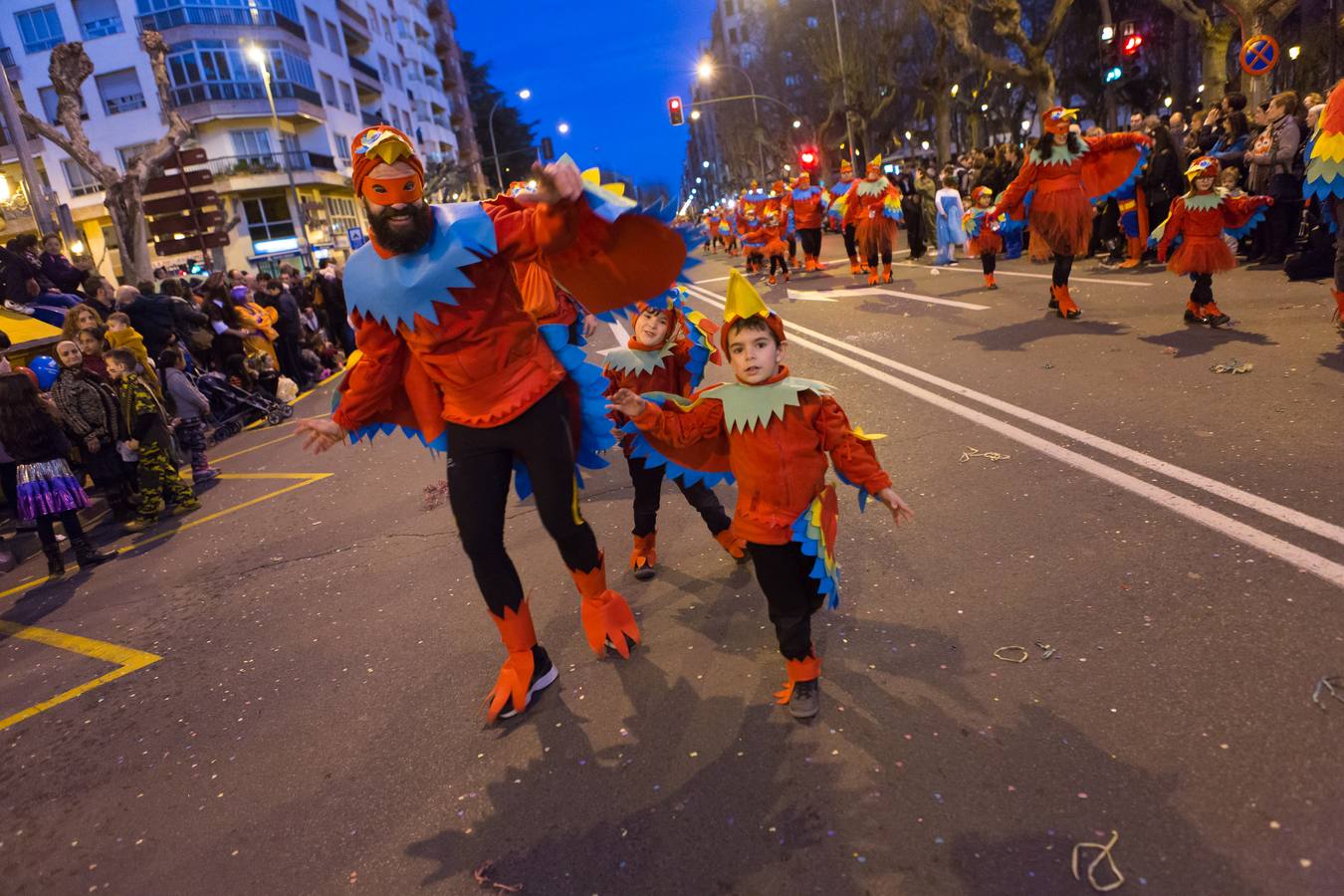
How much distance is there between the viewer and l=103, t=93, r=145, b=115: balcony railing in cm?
4041

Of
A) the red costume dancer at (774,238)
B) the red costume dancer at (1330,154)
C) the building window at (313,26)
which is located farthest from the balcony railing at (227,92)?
the red costume dancer at (1330,154)

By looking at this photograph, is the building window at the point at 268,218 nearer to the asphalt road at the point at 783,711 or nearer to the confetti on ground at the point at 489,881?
the asphalt road at the point at 783,711

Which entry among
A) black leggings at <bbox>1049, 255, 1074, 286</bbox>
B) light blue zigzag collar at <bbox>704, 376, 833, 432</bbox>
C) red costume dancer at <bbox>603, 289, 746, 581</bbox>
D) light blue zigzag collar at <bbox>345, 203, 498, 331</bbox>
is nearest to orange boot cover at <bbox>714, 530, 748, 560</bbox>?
red costume dancer at <bbox>603, 289, 746, 581</bbox>

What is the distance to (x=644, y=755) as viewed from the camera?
10.0ft

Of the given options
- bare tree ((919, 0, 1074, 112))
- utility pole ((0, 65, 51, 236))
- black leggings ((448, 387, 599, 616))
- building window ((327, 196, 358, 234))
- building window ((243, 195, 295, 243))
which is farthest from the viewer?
building window ((327, 196, 358, 234))

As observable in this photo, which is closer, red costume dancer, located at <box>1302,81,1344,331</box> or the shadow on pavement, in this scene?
red costume dancer, located at <box>1302,81,1344,331</box>

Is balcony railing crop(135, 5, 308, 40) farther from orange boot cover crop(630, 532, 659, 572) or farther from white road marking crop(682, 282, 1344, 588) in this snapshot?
orange boot cover crop(630, 532, 659, 572)

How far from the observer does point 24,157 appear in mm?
13539

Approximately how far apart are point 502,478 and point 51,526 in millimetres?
5266

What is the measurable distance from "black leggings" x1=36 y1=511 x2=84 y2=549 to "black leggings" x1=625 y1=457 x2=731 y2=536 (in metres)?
4.91

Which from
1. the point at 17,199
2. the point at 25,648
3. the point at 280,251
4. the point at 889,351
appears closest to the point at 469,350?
the point at 25,648

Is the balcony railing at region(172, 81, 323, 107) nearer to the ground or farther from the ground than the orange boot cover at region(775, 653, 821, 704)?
farther from the ground

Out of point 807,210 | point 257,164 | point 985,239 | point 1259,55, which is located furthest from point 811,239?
point 257,164

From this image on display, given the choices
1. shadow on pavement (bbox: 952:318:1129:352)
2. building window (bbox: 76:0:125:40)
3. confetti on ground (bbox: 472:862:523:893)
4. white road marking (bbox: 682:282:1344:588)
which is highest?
building window (bbox: 76:0:125:40)
